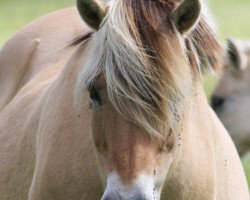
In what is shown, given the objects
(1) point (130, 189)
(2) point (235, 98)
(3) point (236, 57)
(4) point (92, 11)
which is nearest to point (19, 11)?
(2) point (235, 98)

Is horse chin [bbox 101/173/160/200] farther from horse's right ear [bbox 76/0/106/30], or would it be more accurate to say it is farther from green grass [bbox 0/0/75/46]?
green grass [bbox 0/0/75/46]

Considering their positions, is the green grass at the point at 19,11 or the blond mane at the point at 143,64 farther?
the green grass at the point at 19,11

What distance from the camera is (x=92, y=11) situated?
129 inches

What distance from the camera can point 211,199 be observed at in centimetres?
354

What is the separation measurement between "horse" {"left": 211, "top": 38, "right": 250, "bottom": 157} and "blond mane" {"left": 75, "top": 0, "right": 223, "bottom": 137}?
4.95 m

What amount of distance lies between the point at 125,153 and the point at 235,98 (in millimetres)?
5316

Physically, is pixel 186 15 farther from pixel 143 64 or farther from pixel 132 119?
pixel 132 119

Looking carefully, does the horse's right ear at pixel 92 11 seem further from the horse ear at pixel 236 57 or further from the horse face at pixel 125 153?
the horse ear at pixel 236 57

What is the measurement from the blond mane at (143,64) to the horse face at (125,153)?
3cm

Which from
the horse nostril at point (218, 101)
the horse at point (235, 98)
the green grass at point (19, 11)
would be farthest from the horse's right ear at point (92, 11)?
the green grass at point (19, 11)

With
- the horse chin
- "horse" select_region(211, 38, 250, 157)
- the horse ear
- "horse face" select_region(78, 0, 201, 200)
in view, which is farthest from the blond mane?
"horse" select_region(211, 38, 250, 157)

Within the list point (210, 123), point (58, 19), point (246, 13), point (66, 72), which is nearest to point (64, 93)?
point (66, 72)

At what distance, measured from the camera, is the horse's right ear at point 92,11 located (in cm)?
326

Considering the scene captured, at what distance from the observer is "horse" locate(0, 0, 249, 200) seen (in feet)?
10.2
